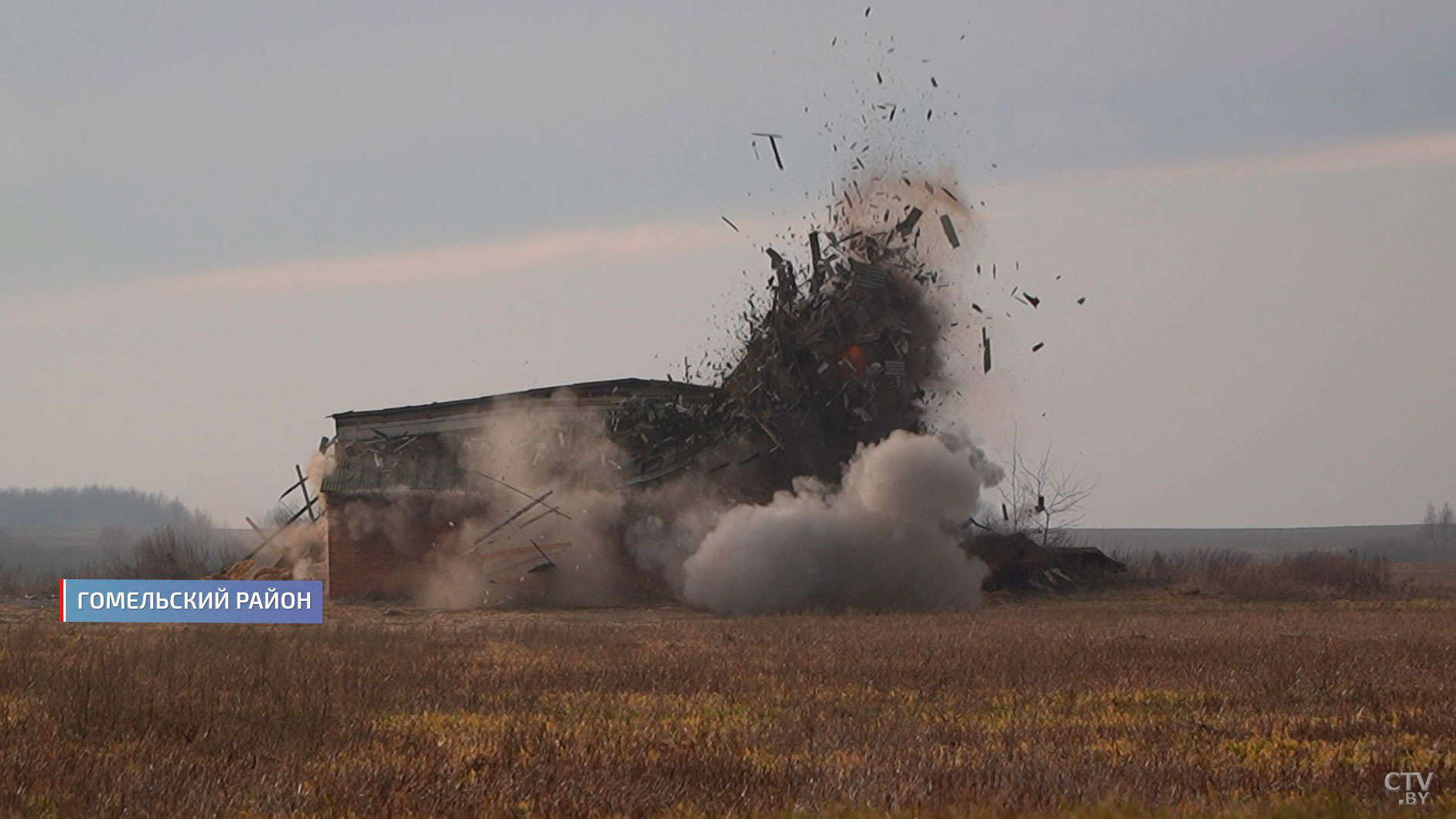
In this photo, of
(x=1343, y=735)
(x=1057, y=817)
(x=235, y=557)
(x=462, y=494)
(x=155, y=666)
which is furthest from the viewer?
(x=235, y=557)

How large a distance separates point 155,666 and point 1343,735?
40.2 ft

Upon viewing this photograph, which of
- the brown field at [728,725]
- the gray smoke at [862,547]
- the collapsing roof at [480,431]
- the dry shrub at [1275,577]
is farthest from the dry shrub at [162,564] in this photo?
the brown field at [728,725]

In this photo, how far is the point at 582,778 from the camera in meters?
11.0

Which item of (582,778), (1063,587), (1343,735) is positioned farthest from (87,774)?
(1063,587)

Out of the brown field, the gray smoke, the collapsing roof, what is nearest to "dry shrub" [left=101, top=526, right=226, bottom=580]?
the collapsing roof

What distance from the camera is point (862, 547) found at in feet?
125

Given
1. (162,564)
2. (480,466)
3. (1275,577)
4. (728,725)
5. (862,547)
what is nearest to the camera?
(728,725)

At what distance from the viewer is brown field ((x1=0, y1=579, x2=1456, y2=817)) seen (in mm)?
10117

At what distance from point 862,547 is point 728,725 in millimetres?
24407

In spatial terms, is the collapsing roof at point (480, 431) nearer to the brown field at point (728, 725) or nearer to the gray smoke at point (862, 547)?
the gray smoke at point (862, 547)

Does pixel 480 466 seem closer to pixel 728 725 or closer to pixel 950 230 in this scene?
pixel 950 230

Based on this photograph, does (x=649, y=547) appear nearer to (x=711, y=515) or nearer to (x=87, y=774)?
(x=711, y=515)

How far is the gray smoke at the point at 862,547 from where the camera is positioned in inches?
1470

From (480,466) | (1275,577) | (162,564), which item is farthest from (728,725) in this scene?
(162,564)
